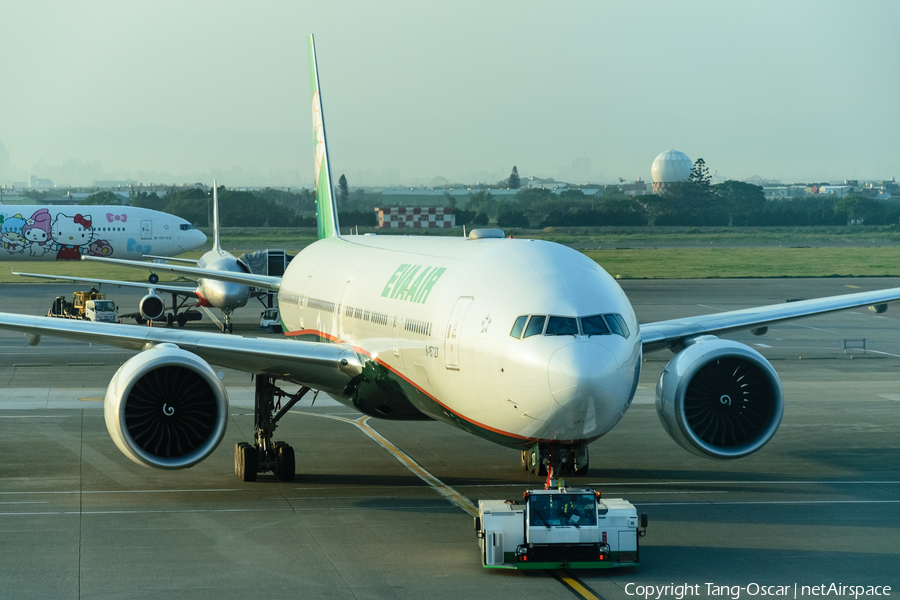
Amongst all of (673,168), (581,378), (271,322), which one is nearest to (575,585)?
(581,378)

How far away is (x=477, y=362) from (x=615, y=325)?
Result: 224cm

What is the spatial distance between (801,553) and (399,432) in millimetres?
13451

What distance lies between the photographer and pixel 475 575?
15133 millimetres

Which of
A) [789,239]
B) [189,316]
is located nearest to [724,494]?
[189,316]

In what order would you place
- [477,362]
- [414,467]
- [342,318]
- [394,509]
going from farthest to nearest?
[342,318] < [414,467] < [394,509] < [477,362]

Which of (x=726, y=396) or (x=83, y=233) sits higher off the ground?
(x=83, y=233)

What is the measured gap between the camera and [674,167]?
167125 millimetres

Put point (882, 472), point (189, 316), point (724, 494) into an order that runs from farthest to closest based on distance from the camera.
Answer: point (189, 316) < point (882, 472) < point (724, 494)

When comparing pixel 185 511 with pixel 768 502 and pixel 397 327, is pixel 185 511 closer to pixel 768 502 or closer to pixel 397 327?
pixel 397 327

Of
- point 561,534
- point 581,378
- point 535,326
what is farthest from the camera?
point 535,326

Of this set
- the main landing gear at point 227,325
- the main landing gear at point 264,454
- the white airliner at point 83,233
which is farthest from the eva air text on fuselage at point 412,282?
the white airliner at point 83,233

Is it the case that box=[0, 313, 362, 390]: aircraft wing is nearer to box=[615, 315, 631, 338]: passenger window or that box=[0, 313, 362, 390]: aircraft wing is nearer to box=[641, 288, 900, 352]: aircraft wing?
box=[641, 288, 900, 352]: aircraft wing

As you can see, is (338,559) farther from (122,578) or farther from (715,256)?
(715,256)

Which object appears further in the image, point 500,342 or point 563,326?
point 500,342
